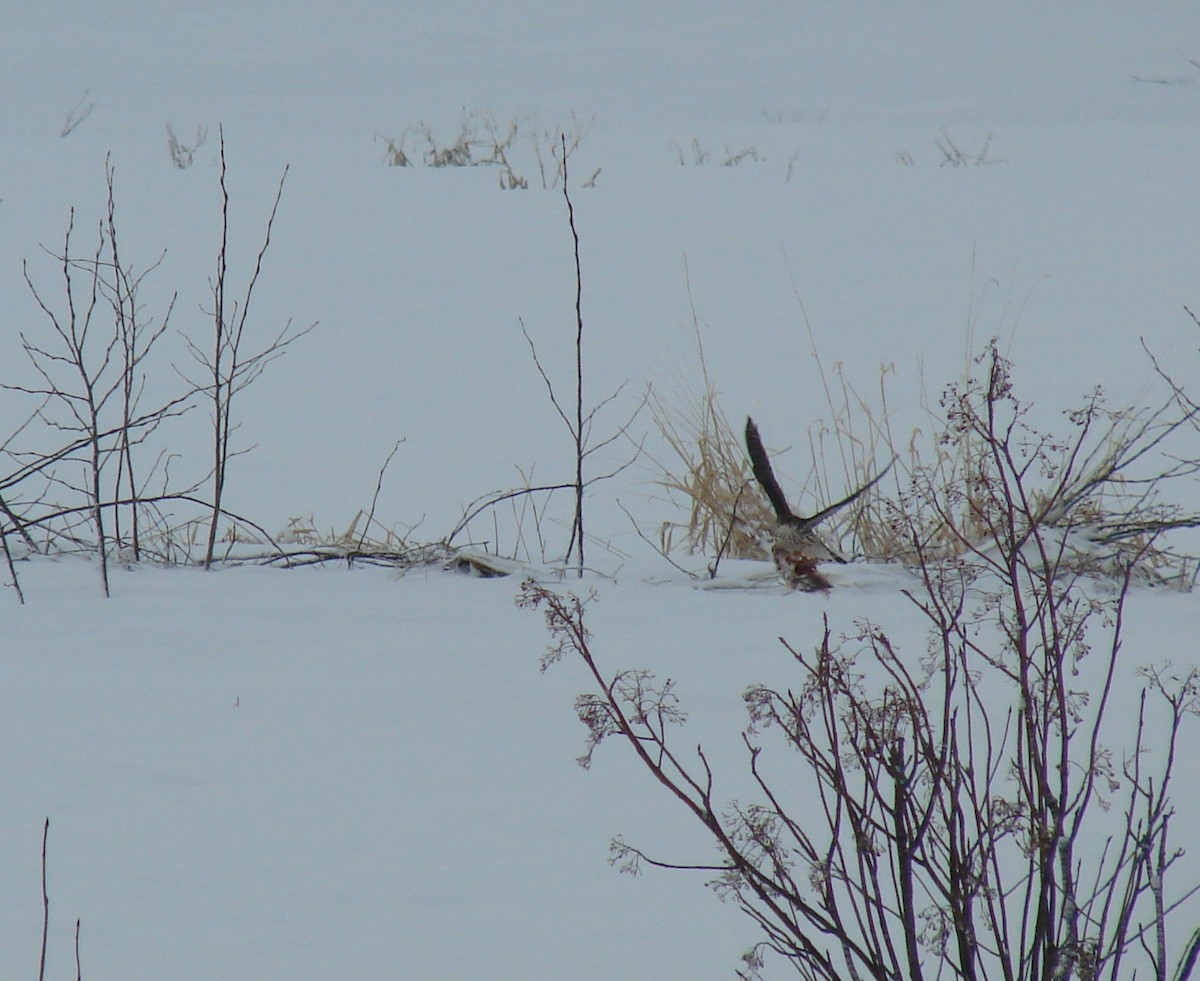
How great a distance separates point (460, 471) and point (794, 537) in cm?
206

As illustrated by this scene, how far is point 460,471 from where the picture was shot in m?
4.85

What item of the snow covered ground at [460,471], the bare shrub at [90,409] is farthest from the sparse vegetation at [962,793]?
the bare shrub at [90,409]

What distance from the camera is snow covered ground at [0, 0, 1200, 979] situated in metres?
1.57

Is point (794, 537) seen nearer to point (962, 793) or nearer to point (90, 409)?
point (962, 793)

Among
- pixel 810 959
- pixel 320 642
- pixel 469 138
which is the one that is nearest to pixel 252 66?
pixel 469 138

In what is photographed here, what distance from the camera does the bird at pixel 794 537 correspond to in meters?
2.91

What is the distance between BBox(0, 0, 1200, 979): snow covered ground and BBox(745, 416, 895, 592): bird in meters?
0.10

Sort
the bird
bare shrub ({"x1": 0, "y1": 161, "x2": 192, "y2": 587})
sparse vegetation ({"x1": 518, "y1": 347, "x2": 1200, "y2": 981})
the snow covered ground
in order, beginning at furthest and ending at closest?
bare shrub ({"x1": 0, "y1": 161, "x2": 192, "y2": 587})
the bird
the snow covered ground
sparse vegetation ({"x1": 518, "y1": 347, "x2": 1200, "y2": 981})

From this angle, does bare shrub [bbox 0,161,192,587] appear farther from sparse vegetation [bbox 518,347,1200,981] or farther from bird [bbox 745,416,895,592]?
sparse vegetation [bbox 518,347,1200,981]

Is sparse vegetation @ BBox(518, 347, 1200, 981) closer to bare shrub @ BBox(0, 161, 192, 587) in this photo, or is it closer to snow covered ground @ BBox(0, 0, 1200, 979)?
snow covered ground @ BBox(0, 0, 1200, 979)

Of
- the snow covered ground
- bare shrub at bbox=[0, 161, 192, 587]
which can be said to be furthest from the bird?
bare shrub at bbox=[0, 161, 192, 587]

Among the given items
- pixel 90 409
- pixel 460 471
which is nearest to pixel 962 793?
pixel 90 409

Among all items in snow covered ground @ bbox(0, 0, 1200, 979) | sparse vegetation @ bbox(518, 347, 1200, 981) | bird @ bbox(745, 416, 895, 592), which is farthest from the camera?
bird @ bbox(745, 416, 895, 592)

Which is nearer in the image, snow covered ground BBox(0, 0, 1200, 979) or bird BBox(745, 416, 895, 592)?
snow covered ground BBox(0, 0, 1200, 979)
